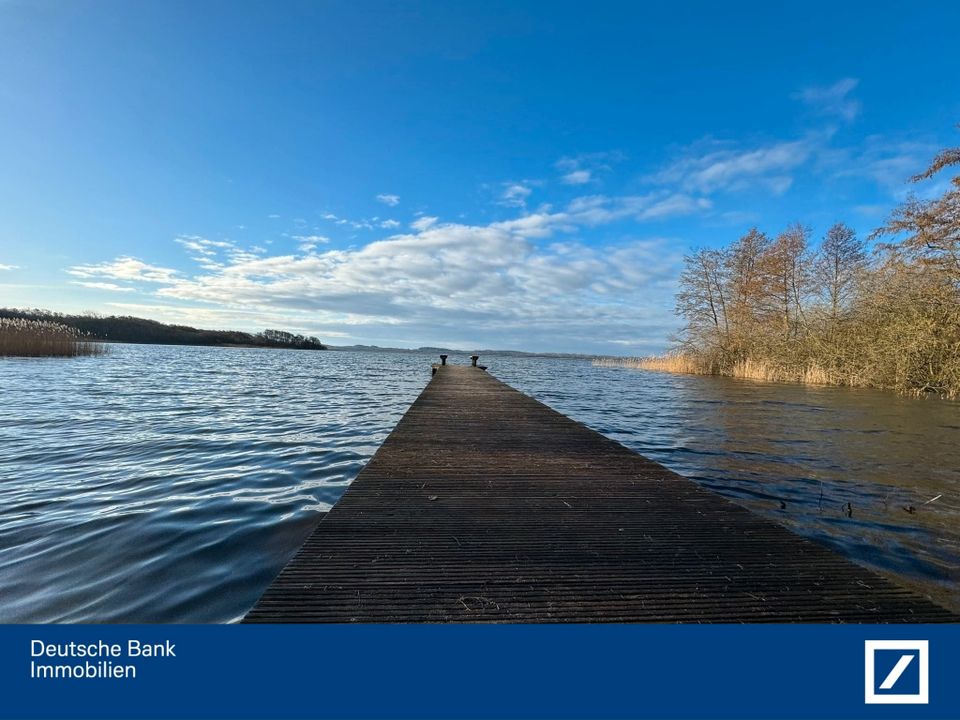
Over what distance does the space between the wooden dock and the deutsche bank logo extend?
17 cm

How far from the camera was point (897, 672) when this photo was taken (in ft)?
4.98

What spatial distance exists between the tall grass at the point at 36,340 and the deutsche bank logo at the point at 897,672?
3549cm

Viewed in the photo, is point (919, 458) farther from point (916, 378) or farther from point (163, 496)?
point (916, 378)

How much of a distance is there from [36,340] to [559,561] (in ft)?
113

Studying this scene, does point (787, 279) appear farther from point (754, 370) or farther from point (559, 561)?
point (559, 561)

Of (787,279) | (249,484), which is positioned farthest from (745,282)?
(249,484)

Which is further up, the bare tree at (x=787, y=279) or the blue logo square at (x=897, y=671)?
the bare tree at (x=787, y=279)

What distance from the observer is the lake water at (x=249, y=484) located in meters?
2.78

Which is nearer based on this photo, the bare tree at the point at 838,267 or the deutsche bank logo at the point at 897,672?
the deutsche bank logo at the point at 897,672

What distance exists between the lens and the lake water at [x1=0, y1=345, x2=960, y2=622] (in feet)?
9.11

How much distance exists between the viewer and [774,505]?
443 centimetres

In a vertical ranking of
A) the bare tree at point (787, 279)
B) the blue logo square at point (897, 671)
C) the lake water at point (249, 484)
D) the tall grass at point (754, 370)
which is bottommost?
the lake water at point (249, 484)

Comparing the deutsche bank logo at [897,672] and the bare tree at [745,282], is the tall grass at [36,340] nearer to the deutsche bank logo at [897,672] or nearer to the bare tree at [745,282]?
the deutsche bank logo at [897,672]

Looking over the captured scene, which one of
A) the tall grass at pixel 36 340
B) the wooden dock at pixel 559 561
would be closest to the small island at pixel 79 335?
the tall grass at pixel 36 340
